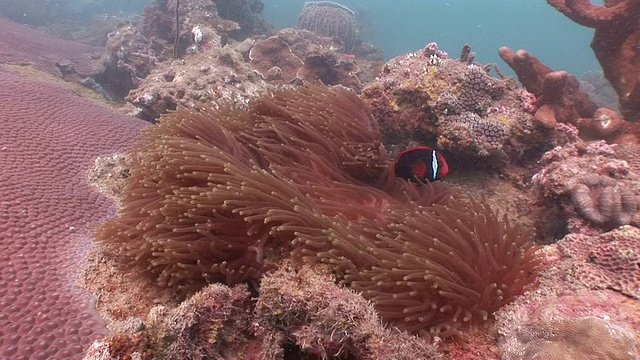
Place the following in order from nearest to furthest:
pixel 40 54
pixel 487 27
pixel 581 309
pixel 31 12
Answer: pixel 581 309 → pixel 40 54 → pixel 31 12 → pixel 487 27

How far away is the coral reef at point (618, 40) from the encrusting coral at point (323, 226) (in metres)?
3.51

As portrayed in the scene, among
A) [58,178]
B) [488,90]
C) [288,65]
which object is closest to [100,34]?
[288,65]

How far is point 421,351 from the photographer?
6.52 ft

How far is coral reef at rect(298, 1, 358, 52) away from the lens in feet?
59.5

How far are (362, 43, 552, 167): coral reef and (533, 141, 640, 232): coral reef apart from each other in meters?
0.52

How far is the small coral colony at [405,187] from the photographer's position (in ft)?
7.85

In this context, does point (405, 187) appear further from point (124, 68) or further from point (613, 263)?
point (124, 68)

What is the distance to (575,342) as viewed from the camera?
1874 millimetres

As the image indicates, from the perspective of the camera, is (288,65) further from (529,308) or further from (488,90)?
(529,308)

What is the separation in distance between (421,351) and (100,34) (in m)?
21.9

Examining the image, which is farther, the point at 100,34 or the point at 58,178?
the point at 100,34

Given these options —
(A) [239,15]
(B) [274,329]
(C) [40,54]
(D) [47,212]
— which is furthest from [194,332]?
(A) [239,15]

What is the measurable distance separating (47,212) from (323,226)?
99.5 inches

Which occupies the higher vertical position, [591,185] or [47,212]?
[591,185]
